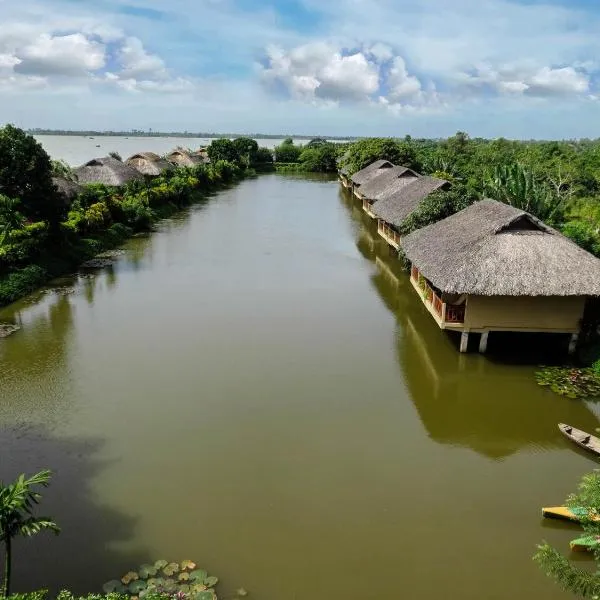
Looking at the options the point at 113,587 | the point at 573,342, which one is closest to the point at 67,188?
the point at 573,342

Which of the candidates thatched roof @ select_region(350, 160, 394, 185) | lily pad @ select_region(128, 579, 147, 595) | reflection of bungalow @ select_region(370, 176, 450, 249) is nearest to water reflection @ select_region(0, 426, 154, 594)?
lily pad @ select_region(128, 579, 147, 595)

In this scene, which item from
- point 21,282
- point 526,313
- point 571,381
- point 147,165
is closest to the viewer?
point 571,381

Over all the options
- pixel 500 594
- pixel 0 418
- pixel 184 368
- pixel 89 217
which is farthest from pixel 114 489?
pixel 89 217

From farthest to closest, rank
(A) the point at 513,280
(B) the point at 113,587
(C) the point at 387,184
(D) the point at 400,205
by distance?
1. (C) the point at 387,184
2. (D) the point at 400,205
3. (A) the point at 513,280
4. (B) the point at 113,587

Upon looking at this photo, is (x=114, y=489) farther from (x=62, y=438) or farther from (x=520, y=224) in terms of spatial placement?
(x=520, y=224)

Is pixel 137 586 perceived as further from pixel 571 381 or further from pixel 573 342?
pixel 573 342

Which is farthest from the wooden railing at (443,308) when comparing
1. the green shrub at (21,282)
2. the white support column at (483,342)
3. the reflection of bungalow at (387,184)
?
the reflection of bungalow at (387,184)
